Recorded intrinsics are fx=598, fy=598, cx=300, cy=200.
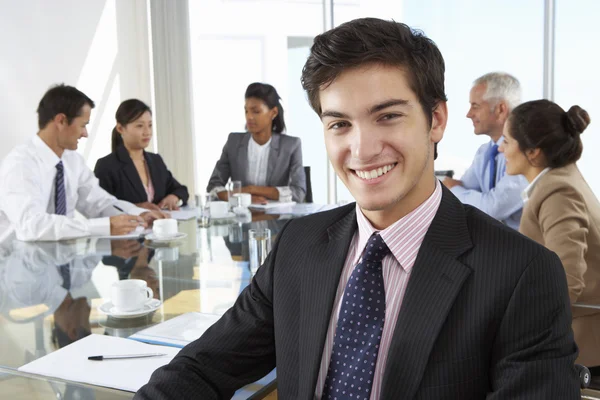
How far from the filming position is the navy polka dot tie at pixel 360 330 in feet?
3.54

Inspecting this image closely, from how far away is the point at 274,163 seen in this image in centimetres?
460

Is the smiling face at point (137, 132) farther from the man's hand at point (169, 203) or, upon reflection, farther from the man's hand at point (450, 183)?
the man's hand at point (450, 183)

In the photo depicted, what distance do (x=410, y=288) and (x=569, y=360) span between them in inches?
10.9

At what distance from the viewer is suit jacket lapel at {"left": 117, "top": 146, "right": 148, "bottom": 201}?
4.09 m

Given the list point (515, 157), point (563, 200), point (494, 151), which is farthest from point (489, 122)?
point (563, 200)

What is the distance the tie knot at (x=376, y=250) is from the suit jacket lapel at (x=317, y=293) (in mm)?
72

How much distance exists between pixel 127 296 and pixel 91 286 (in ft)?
1.23

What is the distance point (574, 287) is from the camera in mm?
1946

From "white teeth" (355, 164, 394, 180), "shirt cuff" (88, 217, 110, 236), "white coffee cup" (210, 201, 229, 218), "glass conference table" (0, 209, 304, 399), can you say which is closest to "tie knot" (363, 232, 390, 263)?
"white teeth" (355, 164, 394, 180)

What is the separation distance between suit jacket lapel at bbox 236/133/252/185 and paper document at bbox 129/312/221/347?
3125mm

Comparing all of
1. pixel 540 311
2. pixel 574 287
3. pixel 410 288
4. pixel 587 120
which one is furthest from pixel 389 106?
pixel 587 120

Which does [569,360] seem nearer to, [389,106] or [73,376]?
[389,106]

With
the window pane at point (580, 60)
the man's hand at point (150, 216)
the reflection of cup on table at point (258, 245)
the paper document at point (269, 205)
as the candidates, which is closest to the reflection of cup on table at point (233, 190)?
the paper document at point (269, 205)

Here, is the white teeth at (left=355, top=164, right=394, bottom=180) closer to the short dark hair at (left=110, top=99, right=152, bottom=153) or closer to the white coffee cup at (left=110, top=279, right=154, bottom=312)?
the white coffee cup at (left=110, top=279, right=154, bottom=312)
